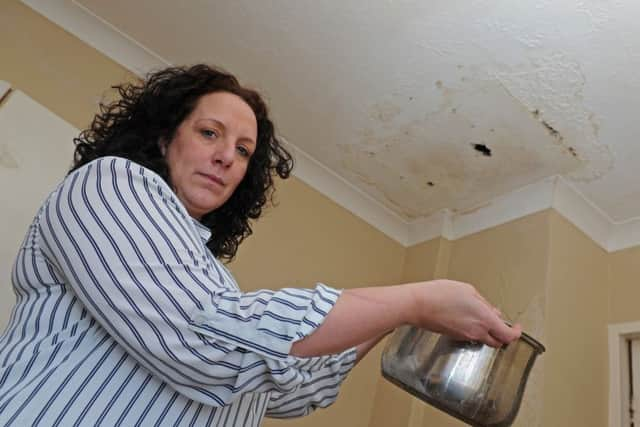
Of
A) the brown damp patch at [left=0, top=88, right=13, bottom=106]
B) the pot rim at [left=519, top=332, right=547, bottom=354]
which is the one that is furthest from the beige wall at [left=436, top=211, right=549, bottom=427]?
the brown damp patch at [left=0, top=88, right=13, bottom=106]

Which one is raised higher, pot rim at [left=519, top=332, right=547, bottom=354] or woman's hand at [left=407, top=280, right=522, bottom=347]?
pot rim at [left=519, top=332, right=547, bottom=354]

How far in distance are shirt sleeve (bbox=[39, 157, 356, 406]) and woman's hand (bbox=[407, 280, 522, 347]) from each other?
0.10 m

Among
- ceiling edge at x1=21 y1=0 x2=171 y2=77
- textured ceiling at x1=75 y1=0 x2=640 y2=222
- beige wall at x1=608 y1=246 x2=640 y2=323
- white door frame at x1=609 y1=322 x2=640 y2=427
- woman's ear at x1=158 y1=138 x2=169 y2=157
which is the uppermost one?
textured ceiling at x1=75 y1=0 x2=640 y2=222

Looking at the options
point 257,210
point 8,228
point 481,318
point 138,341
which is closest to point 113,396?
point 138,341

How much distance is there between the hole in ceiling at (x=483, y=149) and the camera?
154cm

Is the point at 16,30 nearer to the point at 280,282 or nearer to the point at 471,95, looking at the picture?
the point at 280,282

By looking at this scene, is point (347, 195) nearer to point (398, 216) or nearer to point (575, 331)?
point (398, 216)

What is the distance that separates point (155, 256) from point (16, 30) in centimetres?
119

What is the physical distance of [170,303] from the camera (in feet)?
1.65

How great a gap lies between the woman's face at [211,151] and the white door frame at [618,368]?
1199mm

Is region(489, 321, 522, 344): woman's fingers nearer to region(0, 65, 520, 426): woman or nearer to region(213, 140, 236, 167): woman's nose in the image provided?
region(0, 65, 520, 426): woman

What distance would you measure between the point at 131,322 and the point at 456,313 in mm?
324

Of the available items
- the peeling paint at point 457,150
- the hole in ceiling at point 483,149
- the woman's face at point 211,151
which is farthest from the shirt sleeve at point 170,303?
the hole in ceiling at point 483,149

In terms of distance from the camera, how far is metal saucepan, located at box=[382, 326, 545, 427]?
2.22ft
